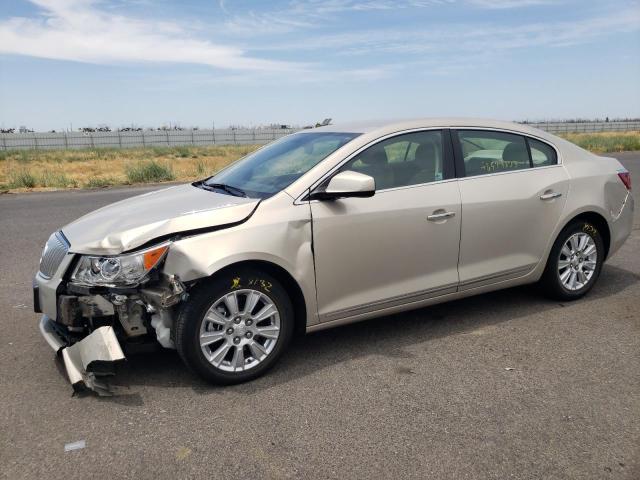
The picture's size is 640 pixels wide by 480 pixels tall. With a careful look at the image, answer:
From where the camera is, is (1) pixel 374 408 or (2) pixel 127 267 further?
(2) pixel 127 267

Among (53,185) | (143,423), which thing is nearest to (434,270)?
(143,423)

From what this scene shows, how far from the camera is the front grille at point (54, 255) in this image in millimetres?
3762

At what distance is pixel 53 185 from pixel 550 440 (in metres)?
17.0

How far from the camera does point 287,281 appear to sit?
3857 mm

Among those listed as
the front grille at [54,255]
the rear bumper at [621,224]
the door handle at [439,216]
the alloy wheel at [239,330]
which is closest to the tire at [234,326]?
the alloy wheel at [239,330]

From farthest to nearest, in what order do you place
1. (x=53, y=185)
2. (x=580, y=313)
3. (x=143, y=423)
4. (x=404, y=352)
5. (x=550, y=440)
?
1. (x=53, y=185)
2. (x=580, y=313)
3. (x=404, y=352)
4. (x=143, y=423)
5. (x=550, y=440)

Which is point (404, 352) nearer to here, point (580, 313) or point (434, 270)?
point (434, 270)

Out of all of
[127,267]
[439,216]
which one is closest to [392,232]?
[439,216]

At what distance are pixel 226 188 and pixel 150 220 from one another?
0.85 metres

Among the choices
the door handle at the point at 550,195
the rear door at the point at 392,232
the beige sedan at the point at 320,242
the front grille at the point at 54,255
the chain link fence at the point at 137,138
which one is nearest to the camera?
the beige sedan at the point at 320,242

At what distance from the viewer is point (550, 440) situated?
3.00m

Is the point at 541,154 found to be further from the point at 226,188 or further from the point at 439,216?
the point at 226,188

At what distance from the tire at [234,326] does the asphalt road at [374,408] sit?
14 cm

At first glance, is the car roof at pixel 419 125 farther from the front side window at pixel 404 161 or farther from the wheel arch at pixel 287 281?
the wheel arch at pixel 287 281
